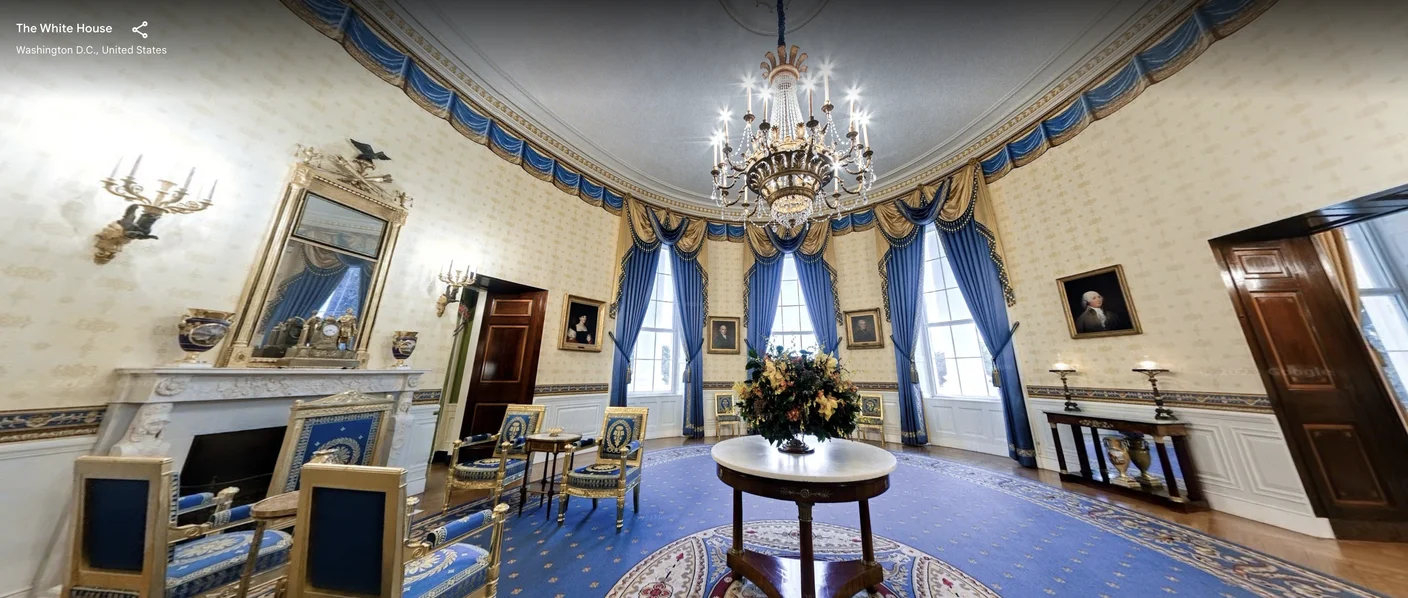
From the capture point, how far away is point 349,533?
1.35 m

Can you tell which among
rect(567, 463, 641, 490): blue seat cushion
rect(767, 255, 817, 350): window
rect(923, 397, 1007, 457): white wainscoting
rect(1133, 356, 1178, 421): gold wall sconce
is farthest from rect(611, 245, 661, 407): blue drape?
rect(1133, 356, 1178, 421): gold wall sconce

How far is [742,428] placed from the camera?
671 cm

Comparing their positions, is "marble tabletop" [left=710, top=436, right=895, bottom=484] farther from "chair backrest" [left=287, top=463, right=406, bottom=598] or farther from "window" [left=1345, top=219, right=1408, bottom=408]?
"window" [left=1345, top=219, right=1408, bottom=408]

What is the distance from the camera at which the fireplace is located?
2.46m

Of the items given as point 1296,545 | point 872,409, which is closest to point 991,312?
point 872,409

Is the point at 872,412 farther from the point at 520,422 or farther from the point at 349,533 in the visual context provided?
the point at 349,533

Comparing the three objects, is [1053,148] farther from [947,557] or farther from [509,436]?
[509,436]

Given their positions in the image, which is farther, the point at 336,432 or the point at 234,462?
the point at 336,432

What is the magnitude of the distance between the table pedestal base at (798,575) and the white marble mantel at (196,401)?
357 centimetres

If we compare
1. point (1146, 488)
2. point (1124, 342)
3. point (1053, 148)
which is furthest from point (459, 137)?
point (1146, 488)

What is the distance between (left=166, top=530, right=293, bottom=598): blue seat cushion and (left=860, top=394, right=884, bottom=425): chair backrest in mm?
6292

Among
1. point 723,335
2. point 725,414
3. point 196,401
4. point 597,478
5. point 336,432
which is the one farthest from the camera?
point 723,335

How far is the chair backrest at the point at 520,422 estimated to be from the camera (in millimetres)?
3652

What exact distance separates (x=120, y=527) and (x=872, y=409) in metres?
6.99
